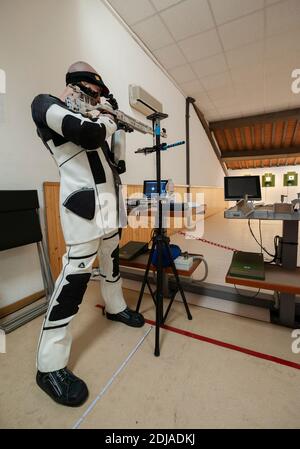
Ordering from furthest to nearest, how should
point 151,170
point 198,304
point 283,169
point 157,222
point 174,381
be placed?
point 283,169, point 151,170, point 198,304, point 157,222, point 174,381

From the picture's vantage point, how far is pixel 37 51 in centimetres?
174

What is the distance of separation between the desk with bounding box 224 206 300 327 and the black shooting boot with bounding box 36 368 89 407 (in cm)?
96

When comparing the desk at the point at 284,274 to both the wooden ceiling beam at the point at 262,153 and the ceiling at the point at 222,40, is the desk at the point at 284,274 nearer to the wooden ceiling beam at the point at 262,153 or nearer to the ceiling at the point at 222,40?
the ceiling at the point at 222,40

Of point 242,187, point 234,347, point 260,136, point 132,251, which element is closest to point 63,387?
point 234,347

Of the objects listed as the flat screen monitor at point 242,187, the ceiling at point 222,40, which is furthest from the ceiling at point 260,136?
the flat screen monitor at point 242,187

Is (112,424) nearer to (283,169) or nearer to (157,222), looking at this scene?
(157,222)

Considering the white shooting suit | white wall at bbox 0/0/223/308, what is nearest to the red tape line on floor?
the white shooting suit

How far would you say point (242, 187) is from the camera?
155 cm

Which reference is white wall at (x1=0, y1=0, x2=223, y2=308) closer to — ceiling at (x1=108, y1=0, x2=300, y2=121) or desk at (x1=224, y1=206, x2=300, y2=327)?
ceiling at (x1=108, y1=0, x2=300, y2=121)

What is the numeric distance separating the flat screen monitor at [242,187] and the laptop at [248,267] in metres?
0.45

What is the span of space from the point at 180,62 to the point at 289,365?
4286mm

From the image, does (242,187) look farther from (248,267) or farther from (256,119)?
(256,119)

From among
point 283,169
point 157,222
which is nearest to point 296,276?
point 157,222
